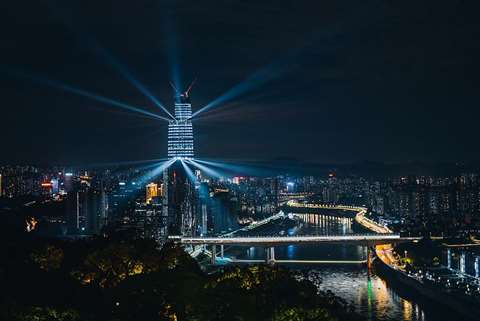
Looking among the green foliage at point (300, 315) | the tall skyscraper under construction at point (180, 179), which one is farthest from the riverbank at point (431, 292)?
the tall skyscraper under construction at point (180, 179)

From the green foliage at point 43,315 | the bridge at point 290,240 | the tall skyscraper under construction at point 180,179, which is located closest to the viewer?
the green foliage at point 43,315

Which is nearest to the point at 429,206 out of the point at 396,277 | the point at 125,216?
the point at 125,216

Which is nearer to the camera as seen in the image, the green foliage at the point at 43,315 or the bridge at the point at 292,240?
the green foliage at the point at 43,315

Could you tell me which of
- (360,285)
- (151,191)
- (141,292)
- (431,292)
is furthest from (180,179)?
(141,292)

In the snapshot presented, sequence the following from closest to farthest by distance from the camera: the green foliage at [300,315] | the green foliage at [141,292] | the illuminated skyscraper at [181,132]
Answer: the green foliage at [141,292]
the green foliage at [300,315]
the illuminated skyscraper at [181,132]

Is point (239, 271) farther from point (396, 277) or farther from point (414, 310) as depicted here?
point (396, 277)

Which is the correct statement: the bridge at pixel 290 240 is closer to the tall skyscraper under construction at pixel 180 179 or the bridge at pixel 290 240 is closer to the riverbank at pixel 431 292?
the riverbank at pixel 431 292

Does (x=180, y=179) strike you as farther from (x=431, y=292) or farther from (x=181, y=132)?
(x=431, y=292)

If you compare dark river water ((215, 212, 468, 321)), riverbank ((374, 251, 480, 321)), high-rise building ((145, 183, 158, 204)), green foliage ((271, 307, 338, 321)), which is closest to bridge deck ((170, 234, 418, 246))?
dark river water ((215, 212, 468, 321))
